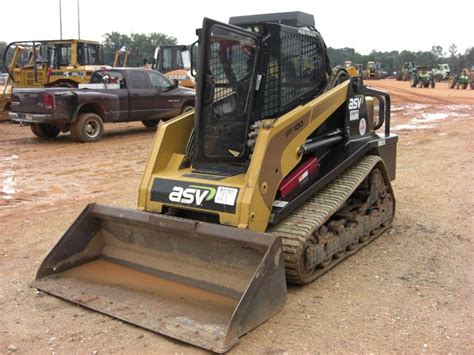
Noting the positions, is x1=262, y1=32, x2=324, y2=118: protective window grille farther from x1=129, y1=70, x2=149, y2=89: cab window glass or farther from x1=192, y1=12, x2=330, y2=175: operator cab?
x1=129, y1=70, x2=149, y2=89: cab window glass

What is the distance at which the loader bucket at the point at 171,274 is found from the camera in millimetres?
3740

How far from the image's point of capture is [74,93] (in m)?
13.0

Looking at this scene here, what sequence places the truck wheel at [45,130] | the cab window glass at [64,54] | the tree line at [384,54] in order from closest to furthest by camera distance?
the truck wheel at [45,130]
the cab window glass at [64,54]
the tree line at [384,54]

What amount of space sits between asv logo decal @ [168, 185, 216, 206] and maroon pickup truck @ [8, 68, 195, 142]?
8.86m

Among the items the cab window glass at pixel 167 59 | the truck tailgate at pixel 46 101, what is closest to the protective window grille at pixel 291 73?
the truck tailgate at pixel 46 101

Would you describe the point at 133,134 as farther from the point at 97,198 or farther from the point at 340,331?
the point at 340,331

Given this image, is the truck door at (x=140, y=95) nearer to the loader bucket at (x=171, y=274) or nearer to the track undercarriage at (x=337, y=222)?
the track undercarriage at (x=337, y=222)

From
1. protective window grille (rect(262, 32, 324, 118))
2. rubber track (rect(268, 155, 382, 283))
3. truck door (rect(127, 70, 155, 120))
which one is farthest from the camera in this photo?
truck door (rect(127, 70, 155, 120))

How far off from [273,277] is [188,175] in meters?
1.41

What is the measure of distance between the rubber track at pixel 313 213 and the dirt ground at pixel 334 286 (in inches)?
15.5

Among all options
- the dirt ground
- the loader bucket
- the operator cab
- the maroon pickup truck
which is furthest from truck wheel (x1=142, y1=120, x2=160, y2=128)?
the loader bucket

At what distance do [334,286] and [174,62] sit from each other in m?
16.6

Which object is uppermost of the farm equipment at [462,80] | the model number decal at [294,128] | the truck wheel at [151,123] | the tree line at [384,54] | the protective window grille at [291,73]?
the tree line at [384,54]

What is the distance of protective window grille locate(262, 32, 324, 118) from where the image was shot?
16.4ft
